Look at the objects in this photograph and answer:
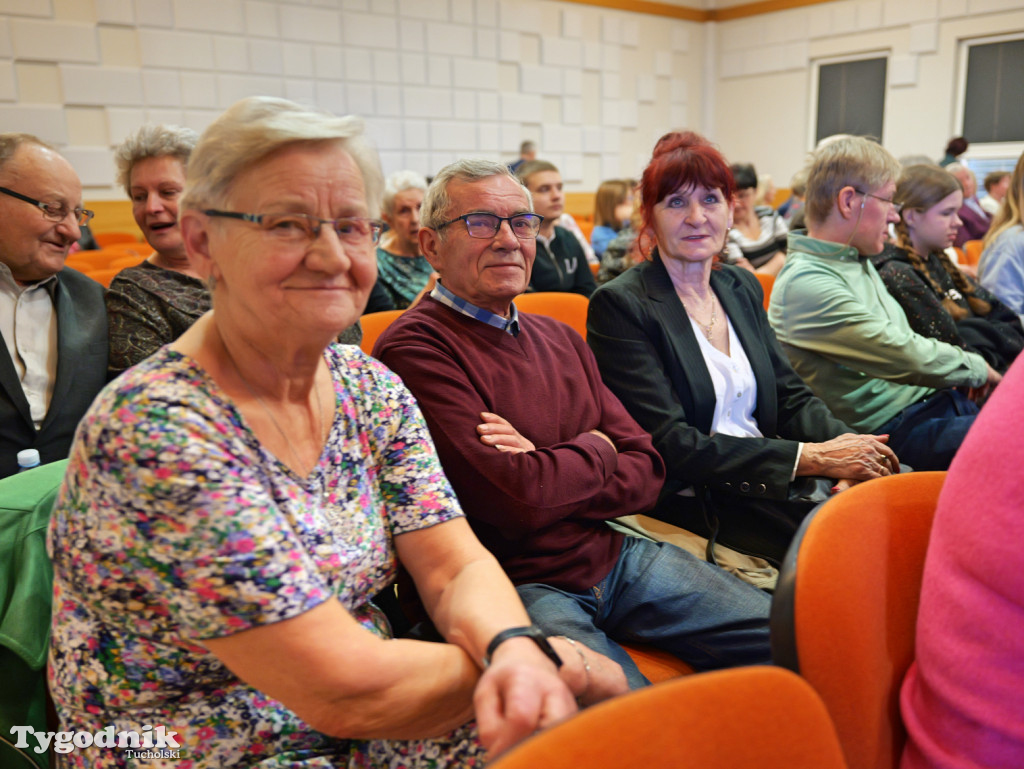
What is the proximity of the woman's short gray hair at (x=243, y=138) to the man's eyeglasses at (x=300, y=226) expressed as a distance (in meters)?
0.03

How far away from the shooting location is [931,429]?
250 cm

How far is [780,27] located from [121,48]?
338 inches

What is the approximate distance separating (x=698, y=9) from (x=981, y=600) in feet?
41.0

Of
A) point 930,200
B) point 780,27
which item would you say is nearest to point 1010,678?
point 930,200

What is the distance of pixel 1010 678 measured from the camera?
0.84 meters

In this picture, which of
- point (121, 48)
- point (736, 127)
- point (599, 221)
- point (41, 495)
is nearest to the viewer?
point (41, 495)

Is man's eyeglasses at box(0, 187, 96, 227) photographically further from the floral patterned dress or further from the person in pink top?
the person in pink top

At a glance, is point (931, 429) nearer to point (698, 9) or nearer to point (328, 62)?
point (328, 62)

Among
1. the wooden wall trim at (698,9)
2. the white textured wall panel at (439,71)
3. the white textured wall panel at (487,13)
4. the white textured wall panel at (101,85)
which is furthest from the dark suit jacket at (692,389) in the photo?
the wooden wall trim at (698,9)

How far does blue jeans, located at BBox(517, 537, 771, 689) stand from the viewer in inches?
63.0

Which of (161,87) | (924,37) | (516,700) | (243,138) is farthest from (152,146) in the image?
(924,37)

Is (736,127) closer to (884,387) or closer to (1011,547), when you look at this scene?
(884,387)

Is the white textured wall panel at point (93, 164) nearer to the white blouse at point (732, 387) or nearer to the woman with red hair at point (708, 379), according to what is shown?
the woman with red hair at point (708, 379)

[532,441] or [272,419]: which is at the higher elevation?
[272,419]
